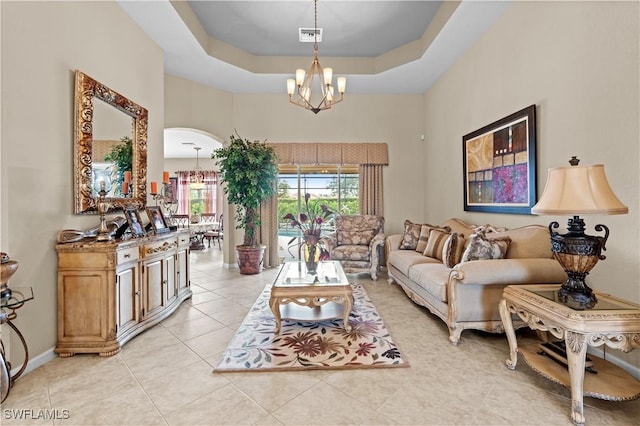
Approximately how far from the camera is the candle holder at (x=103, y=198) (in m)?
2.68

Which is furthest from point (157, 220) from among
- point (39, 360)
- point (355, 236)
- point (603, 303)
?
point (603, 303)

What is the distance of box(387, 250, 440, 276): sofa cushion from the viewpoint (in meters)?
3.83

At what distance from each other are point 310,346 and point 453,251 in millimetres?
1920

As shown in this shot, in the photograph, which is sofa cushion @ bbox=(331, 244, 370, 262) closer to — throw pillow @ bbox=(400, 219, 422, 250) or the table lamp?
throw pillow @ bbox=(400, 219, 422, 250)

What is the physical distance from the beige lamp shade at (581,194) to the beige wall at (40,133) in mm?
3760

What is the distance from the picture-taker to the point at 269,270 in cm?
574

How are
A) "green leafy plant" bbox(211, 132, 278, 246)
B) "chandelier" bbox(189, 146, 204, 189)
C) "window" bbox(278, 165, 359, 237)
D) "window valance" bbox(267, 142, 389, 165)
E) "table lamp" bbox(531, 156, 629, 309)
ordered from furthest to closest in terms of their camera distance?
1. "chandelier" bbox(189, 146, 204, 189)
2. "window" bbox(278, 165, 359, 237)
3. "window valance" bbox(267, 142, 389, 165)
4. "green leafy plant" bbox(211, 132, 278, 246)
5. "table lamp" bbox(531, 156, 629, 309)

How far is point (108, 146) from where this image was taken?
10.2 ft

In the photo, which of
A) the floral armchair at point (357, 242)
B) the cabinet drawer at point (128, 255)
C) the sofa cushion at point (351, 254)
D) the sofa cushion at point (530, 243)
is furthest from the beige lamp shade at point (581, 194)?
the cabinet drawer at point (128, 255)

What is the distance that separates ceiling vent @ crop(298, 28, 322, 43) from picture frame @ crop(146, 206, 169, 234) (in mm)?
3223

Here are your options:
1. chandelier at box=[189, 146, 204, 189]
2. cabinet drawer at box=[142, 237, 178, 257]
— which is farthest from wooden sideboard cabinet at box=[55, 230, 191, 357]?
chandelier at box=[189, 146, 204, 189]

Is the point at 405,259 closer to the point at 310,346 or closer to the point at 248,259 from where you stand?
the point at 310,346

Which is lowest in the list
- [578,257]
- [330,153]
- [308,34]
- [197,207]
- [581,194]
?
[578,257]

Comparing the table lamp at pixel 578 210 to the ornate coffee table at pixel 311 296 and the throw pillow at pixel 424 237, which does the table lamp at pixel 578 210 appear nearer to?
the ornate coffee table at pixel 311 296
